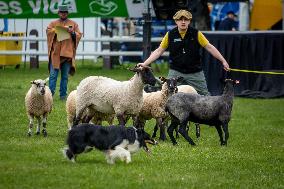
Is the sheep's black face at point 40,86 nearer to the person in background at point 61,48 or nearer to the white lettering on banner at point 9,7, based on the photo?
the person in background at point 61,48

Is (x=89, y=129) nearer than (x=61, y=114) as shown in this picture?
Yes

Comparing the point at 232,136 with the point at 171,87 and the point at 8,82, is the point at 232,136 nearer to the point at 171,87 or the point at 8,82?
the point at 171,87

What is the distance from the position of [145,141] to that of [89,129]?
89 centimetres

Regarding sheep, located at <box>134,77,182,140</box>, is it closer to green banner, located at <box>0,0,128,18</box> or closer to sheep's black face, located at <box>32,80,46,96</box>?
sheep's black face, located at <box>32,80,46,96</box>

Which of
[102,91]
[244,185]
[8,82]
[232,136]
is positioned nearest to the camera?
[244,185]

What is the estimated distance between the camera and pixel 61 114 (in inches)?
816

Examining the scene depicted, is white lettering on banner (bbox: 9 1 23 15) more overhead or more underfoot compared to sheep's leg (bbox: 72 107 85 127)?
more overhead

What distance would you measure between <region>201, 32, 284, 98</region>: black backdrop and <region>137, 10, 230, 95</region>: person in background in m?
8.70

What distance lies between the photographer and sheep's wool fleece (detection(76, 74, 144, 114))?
16.1m

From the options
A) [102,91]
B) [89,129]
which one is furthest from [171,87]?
[89,129]

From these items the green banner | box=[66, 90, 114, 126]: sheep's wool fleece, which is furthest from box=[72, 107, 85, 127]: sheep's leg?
the green banner

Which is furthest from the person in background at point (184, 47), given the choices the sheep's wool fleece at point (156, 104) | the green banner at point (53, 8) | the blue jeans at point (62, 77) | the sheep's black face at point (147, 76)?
the green banner at point (53, 8)

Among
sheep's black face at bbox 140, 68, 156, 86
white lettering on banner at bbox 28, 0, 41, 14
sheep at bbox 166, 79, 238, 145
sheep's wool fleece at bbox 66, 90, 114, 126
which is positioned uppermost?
white lettering on banner at bbox 28, 0, 41, 14

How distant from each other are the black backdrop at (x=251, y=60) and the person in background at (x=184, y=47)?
8701 millimetres
